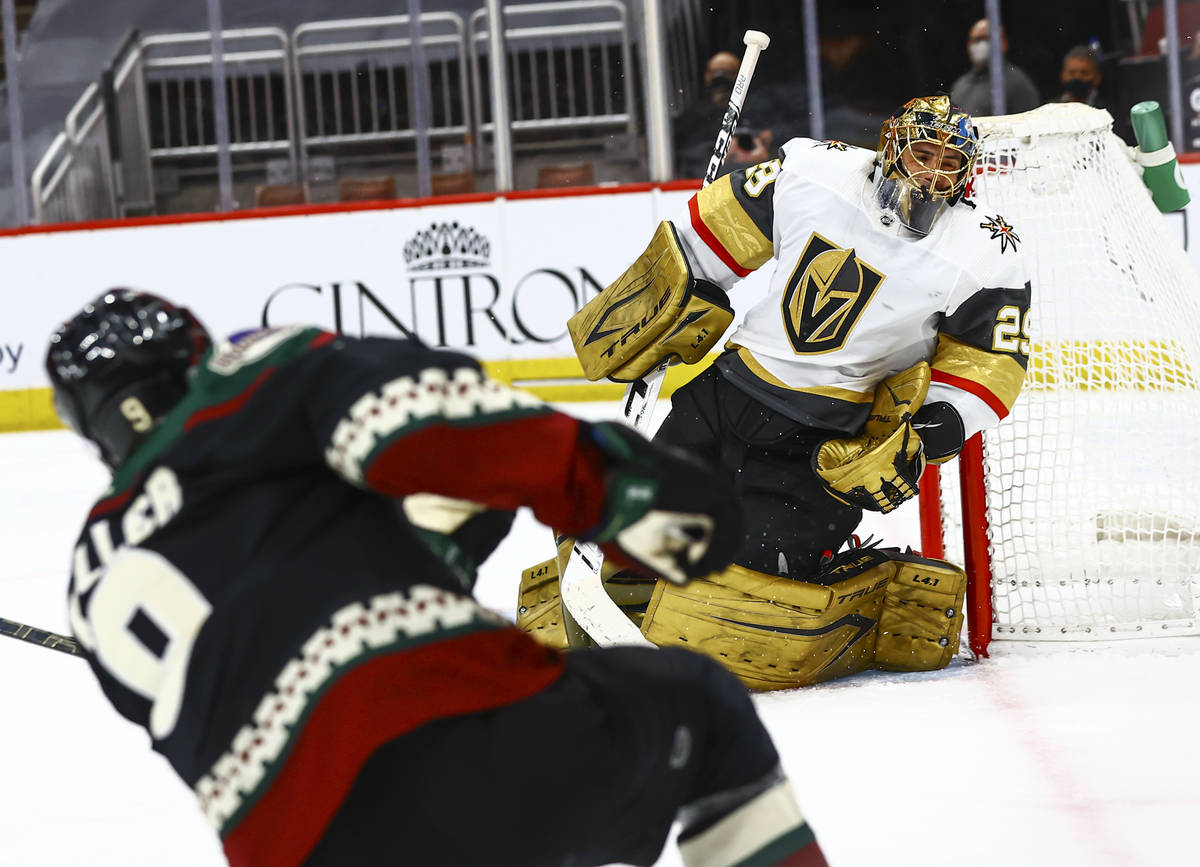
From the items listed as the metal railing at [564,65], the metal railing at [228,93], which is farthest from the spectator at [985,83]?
the metal railing at [228,93]

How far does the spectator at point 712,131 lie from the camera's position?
650 cm

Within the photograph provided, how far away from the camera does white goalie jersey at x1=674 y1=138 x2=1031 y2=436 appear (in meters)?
2.29

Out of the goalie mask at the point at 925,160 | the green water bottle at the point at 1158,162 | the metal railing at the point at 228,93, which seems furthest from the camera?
the metal railing at the point at 228,93

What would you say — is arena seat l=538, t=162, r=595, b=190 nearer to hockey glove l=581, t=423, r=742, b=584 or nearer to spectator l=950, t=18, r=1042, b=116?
spectator l=950, t=18, r=1042, b=116

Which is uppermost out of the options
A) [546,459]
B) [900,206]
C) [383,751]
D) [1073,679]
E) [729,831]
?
[900,206]

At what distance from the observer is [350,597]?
2.94ft

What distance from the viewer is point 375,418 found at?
0.83 meters

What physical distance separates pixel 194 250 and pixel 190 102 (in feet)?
3.78

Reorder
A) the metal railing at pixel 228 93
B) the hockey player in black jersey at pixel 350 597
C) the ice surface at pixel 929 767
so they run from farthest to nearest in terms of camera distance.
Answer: the metal railing at pixel 228 93 → the ice surface at pixel 929 767 → the hockey player in black jersey at pixel 350 597

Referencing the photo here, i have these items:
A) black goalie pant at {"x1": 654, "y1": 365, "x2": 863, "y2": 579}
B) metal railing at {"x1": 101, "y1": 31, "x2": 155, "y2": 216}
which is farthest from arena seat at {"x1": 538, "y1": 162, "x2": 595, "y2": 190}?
black goalie pant at {"x1": 654, "y1": 365, "x2": 863, "y2": 579}

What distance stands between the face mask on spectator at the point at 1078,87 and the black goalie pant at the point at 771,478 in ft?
15.8

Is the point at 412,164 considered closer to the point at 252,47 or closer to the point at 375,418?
the point at 252,47

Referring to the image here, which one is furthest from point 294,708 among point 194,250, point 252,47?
point 252,47

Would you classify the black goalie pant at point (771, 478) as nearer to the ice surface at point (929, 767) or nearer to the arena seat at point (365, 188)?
the ice surface at point (929, 767)
